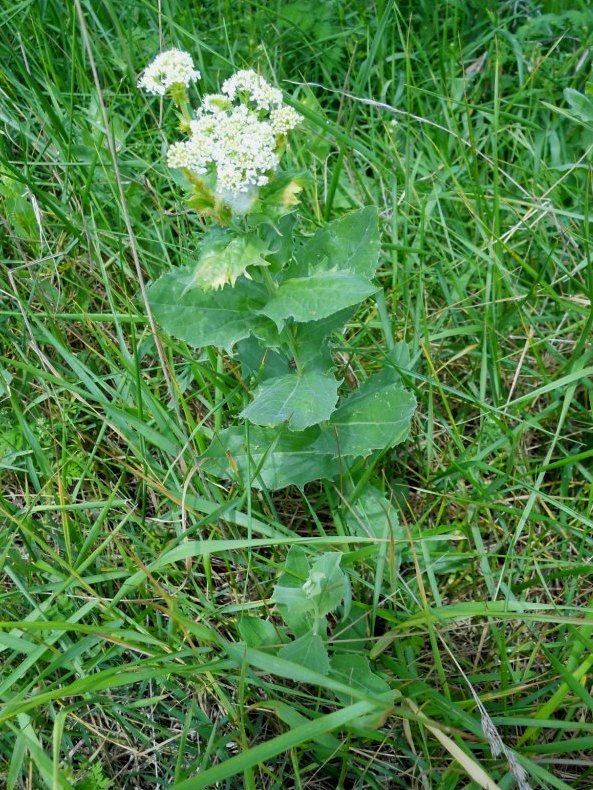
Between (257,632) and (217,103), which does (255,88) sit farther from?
(257,632)

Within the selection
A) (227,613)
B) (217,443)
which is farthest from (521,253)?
(227,613)

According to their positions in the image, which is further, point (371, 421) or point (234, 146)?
point (371, 421)

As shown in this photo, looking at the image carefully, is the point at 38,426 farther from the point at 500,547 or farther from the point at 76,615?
the point at 500,547

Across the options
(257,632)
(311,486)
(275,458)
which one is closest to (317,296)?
(275,458)

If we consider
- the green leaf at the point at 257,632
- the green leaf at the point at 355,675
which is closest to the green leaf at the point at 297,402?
the green leaf at the point at 257,632

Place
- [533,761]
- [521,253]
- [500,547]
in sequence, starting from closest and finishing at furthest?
[533,761], [500,547], [521,253]
